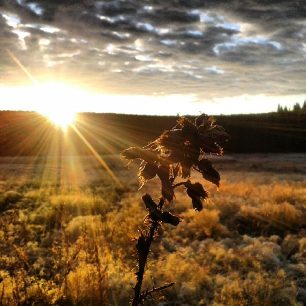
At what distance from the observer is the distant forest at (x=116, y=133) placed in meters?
68.5

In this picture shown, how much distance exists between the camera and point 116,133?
8494cm

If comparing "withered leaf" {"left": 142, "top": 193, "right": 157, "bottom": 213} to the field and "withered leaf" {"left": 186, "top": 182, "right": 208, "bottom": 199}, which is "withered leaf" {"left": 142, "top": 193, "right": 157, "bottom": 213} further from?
the field

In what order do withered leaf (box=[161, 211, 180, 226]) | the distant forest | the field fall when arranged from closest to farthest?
withered leaf (box=[161, 211, 180, 226])
the field
the distant forest

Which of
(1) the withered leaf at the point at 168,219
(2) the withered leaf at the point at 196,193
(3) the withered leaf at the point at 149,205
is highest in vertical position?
(2) the withered leaf at the point at 196,193

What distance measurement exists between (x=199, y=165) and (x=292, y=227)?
→ 11649 mm

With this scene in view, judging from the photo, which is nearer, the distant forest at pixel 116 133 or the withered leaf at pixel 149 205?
the withered leaf at pixel 149 205

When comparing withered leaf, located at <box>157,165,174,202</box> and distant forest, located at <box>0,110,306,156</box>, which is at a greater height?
withered leaf, located at <box>157,165,174,202</box>

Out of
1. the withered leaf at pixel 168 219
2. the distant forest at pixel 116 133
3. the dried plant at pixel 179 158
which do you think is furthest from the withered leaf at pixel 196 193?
the distant forest at pixel 116 133

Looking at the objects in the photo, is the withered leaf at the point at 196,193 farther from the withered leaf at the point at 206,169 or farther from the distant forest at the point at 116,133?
the distant forest at the point at 116,133

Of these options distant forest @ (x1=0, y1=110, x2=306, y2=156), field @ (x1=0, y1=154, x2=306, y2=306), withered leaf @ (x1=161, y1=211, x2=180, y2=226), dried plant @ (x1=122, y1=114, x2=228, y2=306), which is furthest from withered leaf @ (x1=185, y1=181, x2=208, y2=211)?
distant forest @ (x1=0, y1=110, x2=306, y2=156)

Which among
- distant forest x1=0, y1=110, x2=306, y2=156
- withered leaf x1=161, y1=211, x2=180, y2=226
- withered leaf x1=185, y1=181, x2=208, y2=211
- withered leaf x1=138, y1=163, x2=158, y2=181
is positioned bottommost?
distant forest x1=0, y1=110, x2=306, y2=156

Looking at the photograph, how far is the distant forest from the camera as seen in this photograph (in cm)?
6850

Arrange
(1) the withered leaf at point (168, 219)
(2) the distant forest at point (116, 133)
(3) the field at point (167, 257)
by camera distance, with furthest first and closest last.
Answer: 1. (2) the distant forest at point (116, 133)
2. (3) the field at point (167, 257)
3. (1) the withered leaf at point (168, 219)

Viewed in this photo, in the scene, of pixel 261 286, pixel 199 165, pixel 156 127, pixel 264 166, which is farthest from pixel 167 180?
pixel 156 127
